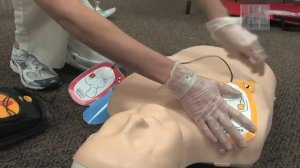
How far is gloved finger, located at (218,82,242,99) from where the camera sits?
2.75 feet

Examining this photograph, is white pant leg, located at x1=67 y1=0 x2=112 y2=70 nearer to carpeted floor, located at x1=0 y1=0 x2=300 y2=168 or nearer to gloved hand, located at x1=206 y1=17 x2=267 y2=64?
carpeted floor, located at x1=0 y1=0 x2=300 y2=168

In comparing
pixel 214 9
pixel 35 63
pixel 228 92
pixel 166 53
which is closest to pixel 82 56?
pixel 35 63

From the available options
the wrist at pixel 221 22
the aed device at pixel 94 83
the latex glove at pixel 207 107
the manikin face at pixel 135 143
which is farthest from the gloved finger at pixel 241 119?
the aed device at pixel 94 83

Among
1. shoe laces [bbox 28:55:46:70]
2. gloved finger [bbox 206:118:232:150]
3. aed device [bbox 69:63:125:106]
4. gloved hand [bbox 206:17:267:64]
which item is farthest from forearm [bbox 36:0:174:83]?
shoe laces [bbox 28:55:46:70]

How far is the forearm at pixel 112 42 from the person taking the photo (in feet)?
2.60

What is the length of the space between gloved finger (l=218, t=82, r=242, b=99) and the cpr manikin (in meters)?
0.05

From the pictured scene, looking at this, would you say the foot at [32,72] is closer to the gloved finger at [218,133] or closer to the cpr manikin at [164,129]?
the cpr manikin at [164,129]

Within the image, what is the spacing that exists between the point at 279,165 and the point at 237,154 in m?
0.19

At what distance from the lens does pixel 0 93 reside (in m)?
1.02

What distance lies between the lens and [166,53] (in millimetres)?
1551

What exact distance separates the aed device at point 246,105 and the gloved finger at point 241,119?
0.04 ft

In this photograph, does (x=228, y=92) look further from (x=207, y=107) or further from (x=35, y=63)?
(x=35, y=63)

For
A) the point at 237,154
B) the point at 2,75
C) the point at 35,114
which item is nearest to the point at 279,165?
the point at 237,154

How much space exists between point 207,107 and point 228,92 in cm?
10
